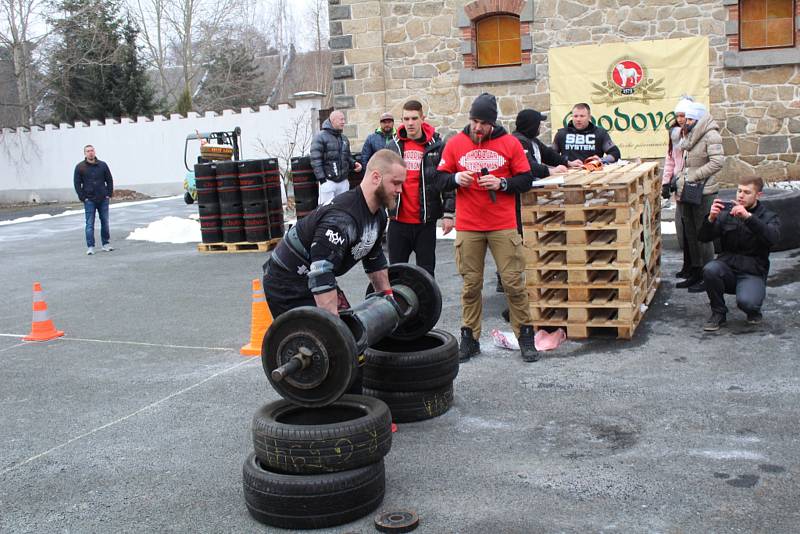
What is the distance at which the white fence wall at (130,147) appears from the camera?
96.2ft

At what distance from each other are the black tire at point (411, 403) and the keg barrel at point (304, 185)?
9488 mm

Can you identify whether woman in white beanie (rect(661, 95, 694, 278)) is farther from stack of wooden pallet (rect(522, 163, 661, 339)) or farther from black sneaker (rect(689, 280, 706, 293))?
stack of wooden pallet (rect(522, 163, 661, 339))

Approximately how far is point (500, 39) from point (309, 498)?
12953mm

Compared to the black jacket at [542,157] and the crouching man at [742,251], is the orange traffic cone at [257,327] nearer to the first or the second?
the black jacket at [542,157]

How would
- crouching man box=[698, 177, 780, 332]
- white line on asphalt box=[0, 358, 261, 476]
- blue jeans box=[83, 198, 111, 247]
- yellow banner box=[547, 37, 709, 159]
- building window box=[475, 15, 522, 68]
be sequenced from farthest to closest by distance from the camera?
building window box=[475, 15, 522, 68] → blue jeans box=[83, 198, 111, 247] → yellow banner box=[547, 37, 709, 159] → crouching man box=[698, 177, 780, 332] → white line on asphalt box=[0, 358, 261, 476]

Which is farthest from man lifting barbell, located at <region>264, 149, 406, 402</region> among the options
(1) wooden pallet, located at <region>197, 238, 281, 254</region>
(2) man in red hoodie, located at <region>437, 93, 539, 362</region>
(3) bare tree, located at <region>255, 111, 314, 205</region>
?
(3) bare tree, located at <region>255, 111, 314, 205</region>

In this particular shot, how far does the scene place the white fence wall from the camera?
2933 centimetres

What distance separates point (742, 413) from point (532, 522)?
210cm

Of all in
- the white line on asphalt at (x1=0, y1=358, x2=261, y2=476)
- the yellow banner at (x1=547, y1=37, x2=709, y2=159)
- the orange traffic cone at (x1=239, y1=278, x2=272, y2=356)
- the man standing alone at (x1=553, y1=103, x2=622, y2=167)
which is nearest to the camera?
the white line on asphalt at (x1=0, y1=358, x2=261, y2=476)

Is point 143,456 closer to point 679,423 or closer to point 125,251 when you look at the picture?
point 679,423

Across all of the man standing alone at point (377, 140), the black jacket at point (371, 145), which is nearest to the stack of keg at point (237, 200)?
the man standing alone at point (377, 140)

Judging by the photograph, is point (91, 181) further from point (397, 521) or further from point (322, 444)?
point (397, 521)

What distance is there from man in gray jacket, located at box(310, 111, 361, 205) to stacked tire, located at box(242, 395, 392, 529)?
9.07m

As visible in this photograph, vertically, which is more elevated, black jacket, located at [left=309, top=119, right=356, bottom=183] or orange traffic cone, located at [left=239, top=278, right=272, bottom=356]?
black jacket, located at [left=309, top=119, right=356, bottom=183]
